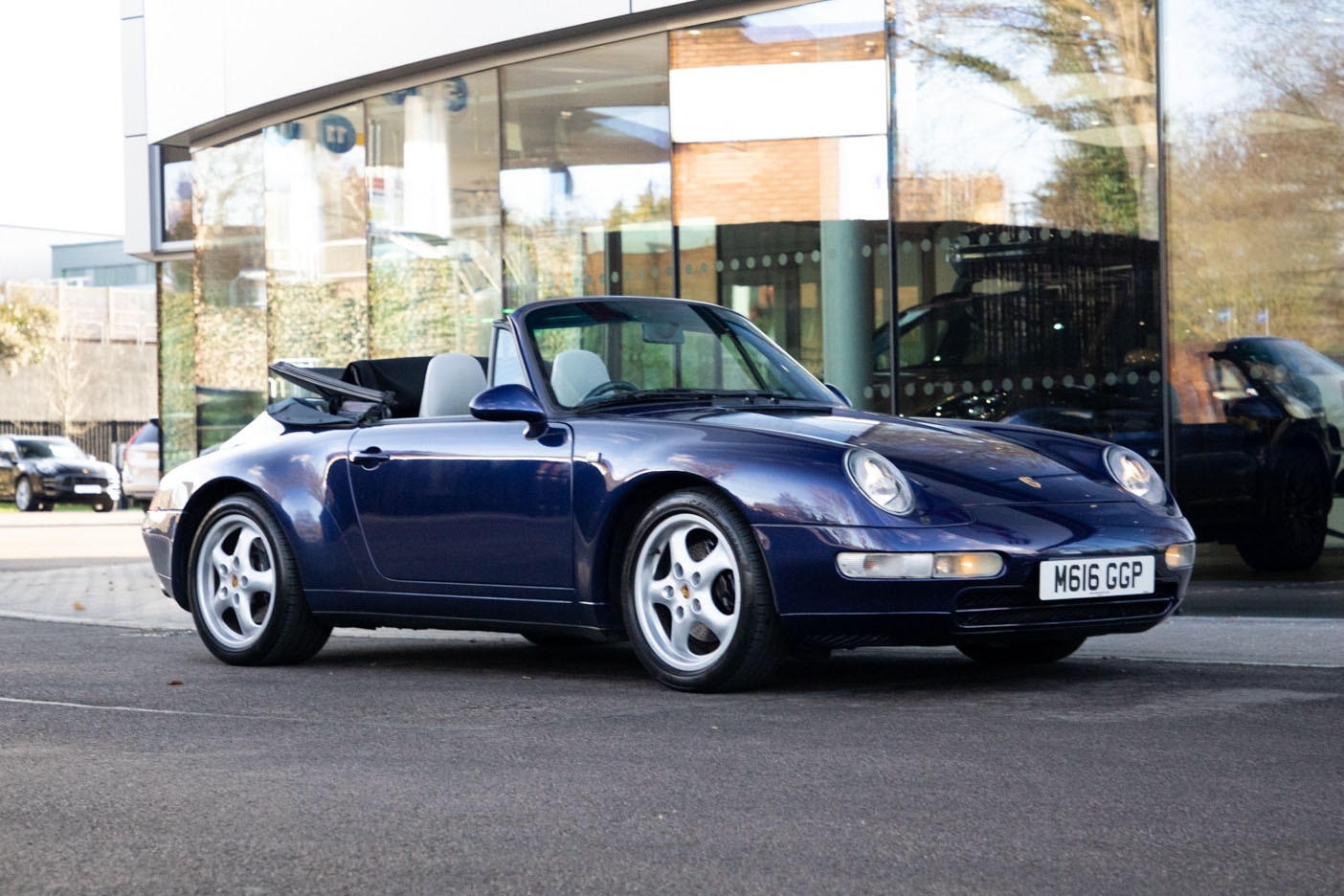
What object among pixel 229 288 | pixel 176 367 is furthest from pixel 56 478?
pixel 229 288

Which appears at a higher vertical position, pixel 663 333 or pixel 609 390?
pixel 663 333

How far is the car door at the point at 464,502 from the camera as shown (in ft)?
21.0

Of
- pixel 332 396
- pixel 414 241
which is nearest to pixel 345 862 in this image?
pixel 332 396

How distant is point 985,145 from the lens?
10906 millimetres

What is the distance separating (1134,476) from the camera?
20.7 feet

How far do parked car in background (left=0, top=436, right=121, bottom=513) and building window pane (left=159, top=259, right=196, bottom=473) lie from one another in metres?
11.5

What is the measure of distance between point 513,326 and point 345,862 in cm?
359

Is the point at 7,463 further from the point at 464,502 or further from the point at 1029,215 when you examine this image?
the point at 464,502

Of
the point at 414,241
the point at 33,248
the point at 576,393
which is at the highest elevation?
the point at 33,248

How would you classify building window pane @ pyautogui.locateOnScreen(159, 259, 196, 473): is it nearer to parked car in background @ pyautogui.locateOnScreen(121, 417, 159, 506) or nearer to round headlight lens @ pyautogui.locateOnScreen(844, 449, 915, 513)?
parked car in background @ pyautogui.locateOnScreen(121, 417, 159, 506)

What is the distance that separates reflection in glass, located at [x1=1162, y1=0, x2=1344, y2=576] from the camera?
376 inches

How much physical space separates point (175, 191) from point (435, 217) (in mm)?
7518

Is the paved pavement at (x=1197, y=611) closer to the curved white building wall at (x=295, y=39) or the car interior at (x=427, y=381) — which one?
the car interior at (x=427, y=381)

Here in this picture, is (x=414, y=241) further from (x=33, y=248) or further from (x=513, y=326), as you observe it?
(x=33, y=248)
